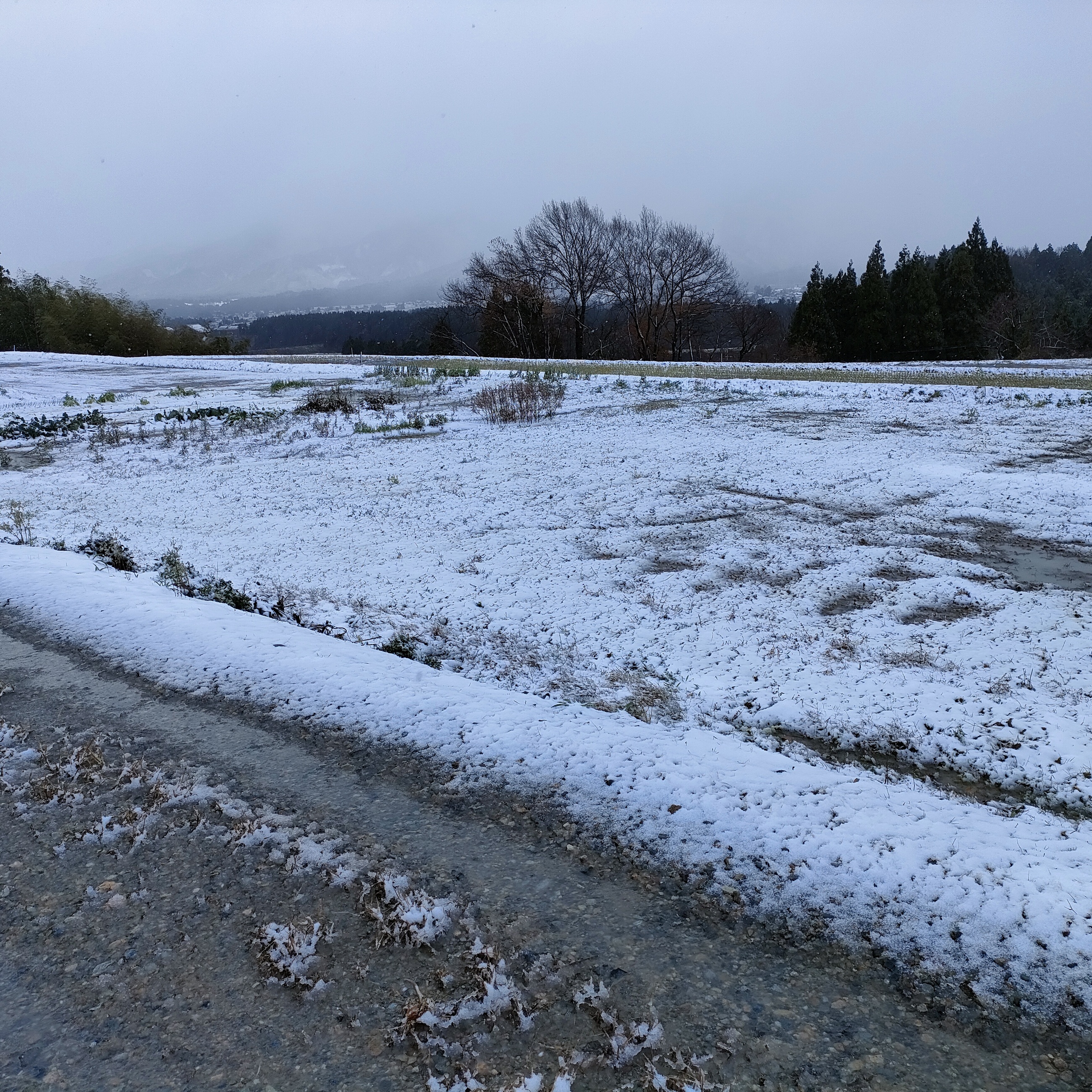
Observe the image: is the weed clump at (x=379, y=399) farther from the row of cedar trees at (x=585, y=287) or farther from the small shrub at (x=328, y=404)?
the row of cedar trees at (x=585, y=287)

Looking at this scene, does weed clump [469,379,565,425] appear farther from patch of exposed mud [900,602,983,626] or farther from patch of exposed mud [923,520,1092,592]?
patch of exposed mud [900,602,983,626]

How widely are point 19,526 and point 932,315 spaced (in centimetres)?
5659

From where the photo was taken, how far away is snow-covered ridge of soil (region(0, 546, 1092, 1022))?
7.33ft

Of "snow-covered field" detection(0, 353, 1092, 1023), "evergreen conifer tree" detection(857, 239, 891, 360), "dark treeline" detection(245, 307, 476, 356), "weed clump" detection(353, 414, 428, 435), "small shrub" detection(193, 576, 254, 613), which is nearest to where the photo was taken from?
"snow-covered field" detection(0, 353, 1092, 1023)

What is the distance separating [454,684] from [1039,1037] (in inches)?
108

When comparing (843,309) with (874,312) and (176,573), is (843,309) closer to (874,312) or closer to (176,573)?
(874,312)

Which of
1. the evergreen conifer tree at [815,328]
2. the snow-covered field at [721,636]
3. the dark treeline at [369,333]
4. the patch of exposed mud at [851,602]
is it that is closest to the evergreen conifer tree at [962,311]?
the evergreen conifer tree at [815,328]

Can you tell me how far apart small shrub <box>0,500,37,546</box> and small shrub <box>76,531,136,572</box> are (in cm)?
53

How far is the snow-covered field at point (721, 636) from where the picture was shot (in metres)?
2.55

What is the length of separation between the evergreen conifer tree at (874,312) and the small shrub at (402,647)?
5446 cm

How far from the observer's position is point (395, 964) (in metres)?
2.18

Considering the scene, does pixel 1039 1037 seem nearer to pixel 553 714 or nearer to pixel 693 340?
pixel 553 714

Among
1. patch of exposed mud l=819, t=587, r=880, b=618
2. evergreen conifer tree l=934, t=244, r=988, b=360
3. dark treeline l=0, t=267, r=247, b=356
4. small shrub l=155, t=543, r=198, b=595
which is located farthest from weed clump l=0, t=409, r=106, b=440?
evergreen conifer tree l=934, t=244, r=988, b=360

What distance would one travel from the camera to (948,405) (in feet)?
44.1
